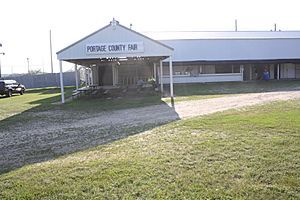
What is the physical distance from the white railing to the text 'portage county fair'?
→ 14416 millimetres

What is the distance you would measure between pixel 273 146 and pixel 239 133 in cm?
141

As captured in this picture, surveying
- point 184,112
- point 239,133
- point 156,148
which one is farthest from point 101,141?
point 184,112

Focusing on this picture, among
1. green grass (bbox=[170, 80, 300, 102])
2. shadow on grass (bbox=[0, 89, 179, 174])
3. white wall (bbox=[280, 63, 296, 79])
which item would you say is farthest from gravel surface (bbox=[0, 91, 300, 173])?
white wall (bbox=[280, 63, 296, 79])

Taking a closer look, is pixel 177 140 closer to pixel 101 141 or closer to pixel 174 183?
pixel 101 141

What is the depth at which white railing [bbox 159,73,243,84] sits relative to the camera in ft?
107

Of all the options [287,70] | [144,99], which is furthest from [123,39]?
[287,70]

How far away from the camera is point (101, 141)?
7969 mm

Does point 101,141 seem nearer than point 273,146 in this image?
No

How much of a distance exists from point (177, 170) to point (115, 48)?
1366cm

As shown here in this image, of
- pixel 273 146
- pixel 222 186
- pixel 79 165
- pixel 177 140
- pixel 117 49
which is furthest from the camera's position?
pixel 117 49

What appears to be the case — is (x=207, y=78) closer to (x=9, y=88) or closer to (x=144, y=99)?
(x=144, y=99)

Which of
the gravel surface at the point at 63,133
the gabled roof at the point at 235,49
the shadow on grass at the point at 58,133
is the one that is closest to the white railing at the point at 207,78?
the gabled roof at the point at 235,49

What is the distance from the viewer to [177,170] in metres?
5.40

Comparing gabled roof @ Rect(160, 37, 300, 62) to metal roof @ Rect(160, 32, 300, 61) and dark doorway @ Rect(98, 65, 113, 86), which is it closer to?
metal roof @ Rect(160, 32, 300, 61)
